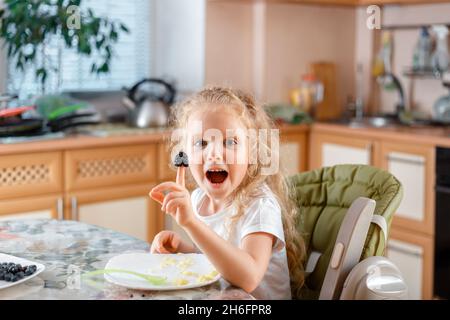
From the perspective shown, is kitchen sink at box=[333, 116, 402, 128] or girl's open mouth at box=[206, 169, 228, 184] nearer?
girl's open mouth at box=[206, 169, 228, 184]

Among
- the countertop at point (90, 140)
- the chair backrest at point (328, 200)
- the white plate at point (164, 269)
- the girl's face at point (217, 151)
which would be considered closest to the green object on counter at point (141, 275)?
the white plate at point (164, 269)

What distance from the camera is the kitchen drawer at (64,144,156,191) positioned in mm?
2699

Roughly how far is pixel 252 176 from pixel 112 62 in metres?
2.18

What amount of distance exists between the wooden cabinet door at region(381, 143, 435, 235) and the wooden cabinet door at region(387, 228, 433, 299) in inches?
1.7

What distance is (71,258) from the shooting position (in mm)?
1358

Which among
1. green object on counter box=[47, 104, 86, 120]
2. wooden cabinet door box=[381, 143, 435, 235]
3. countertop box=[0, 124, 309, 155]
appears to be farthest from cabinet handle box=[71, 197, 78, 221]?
wooden cabinet door box=[381, 143, 435, 235]

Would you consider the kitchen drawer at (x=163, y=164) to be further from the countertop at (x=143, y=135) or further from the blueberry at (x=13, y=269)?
the blueberry at (x=13, y=269)

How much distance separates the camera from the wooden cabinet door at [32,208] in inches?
100

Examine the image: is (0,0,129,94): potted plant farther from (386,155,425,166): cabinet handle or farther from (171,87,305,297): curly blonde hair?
(171,87,305,297): curly blonde hair

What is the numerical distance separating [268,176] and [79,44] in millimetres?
1634

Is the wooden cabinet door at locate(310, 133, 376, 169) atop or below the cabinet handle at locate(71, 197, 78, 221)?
atop

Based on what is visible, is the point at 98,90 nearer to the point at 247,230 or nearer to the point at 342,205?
the point at 342,205

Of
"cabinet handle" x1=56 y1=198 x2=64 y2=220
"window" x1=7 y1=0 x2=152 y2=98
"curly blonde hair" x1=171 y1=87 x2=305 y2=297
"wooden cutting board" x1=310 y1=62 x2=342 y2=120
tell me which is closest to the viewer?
"curly blonde hair" x1=171 y1=87 x2=305 y2=297

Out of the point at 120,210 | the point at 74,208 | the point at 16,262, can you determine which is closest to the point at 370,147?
the point at 120,210
